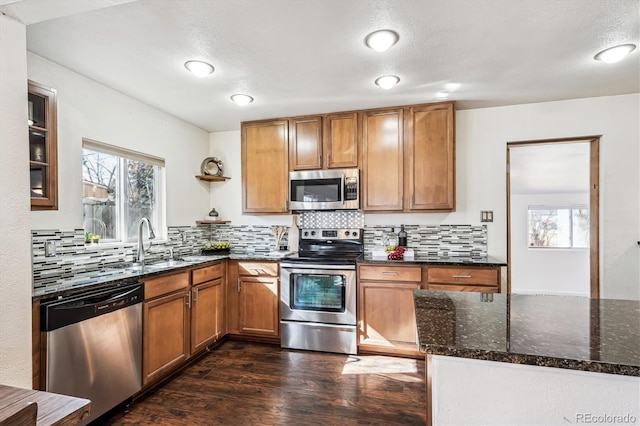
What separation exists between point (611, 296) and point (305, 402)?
294 centimetres

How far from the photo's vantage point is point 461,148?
3229 mm

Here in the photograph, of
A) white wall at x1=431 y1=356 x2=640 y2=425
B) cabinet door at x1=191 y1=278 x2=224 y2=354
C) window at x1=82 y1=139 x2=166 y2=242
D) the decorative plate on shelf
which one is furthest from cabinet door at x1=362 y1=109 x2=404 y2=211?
white wall at x1=431 y1=356 x2=640 y2=425

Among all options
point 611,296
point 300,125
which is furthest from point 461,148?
point 611,296

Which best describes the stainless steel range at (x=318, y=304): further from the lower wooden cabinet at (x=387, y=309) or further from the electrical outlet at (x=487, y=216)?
the electrical outlet at (x=487, y=216)

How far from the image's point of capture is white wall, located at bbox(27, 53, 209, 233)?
86.7 inches

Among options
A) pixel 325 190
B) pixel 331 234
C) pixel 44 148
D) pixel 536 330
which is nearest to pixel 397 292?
pixel 331 234

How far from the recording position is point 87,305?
1.78m

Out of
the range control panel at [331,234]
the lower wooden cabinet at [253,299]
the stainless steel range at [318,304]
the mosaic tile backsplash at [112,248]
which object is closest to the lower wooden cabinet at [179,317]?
the lower wooden cabinet at [253,299]

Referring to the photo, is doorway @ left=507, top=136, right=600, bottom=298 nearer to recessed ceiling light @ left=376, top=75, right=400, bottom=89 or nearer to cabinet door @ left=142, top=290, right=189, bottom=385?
recessed ceiling light @ left=376, top=75, right=400, bottom=89

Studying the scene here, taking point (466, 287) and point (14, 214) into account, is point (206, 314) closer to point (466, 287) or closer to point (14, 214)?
point (14, 214)

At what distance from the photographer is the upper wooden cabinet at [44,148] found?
5.76 ft

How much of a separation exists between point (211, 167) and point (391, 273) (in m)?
2.53

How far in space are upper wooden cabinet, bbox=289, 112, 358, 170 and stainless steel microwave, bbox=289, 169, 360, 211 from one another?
0.27 ft

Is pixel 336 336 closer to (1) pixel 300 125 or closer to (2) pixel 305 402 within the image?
(2) pixel 305 402
